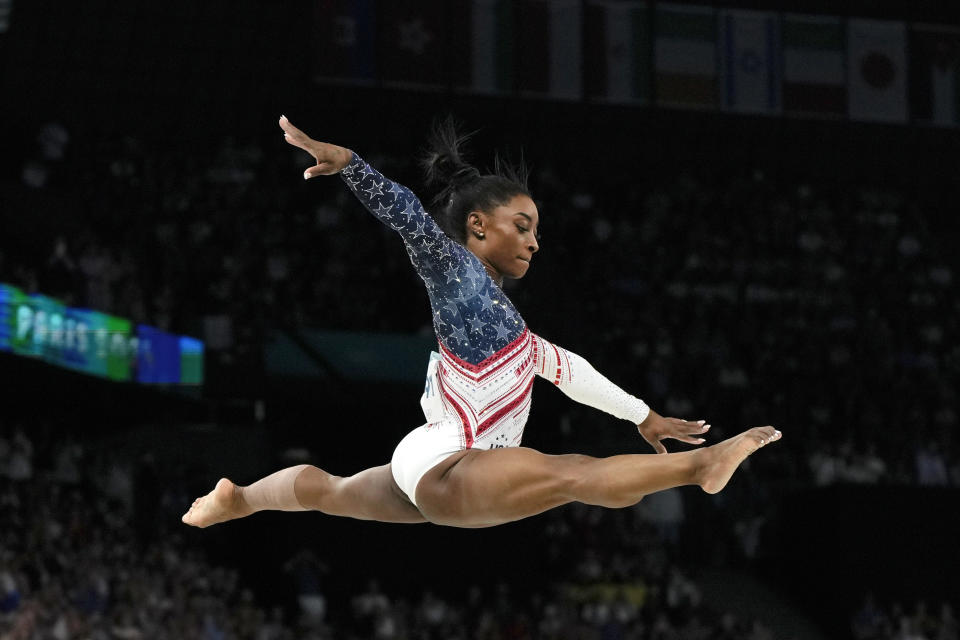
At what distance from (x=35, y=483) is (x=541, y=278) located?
6425 millimetres

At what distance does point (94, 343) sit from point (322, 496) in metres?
8.25

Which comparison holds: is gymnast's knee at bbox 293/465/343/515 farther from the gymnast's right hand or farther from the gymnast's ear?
the gymnast's right hand

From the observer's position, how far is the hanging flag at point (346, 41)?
1596 centimetres

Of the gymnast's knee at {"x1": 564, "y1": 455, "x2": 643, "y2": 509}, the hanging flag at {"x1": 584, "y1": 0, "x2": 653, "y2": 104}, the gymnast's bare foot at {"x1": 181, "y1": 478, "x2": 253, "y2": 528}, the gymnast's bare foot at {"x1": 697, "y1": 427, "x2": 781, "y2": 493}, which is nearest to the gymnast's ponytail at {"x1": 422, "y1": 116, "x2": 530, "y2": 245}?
the gymnast's knee at {"x1": 564, "y1": 455, "x2": 643, "y2": 509}

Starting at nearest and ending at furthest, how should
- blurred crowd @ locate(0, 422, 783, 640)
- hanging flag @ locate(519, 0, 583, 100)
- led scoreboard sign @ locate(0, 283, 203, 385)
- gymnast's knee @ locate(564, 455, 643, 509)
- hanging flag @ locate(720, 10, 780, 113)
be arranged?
1. gymnast's knee @ locate(564, 455, 643, 509)
2. blurred crowd @ locate(0, 422, 783, 640)
3. led scoreboard sign @ locate(0, 283, 203, 385)
4. hanging flag @ locate(519, 0, 583, 100)
5. hanging flag @ locate(720, 10, 780, 113)

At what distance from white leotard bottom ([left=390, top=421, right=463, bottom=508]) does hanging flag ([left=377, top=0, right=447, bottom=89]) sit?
1231cm

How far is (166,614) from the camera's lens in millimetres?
11508

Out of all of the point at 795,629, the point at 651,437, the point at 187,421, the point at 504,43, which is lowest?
the point at 795,629

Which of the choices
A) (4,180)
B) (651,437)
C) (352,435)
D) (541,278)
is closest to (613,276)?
(541,278)

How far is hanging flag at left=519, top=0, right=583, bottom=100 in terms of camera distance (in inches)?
650

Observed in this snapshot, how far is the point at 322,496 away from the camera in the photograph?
4680mm

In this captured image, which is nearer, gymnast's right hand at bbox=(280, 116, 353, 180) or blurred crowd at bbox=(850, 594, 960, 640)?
gymnast's right hand at bbox=(280, 116, 353, 180)

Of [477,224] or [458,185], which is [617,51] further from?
[477,224]

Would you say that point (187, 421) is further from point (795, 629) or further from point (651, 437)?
point (651, 437)
